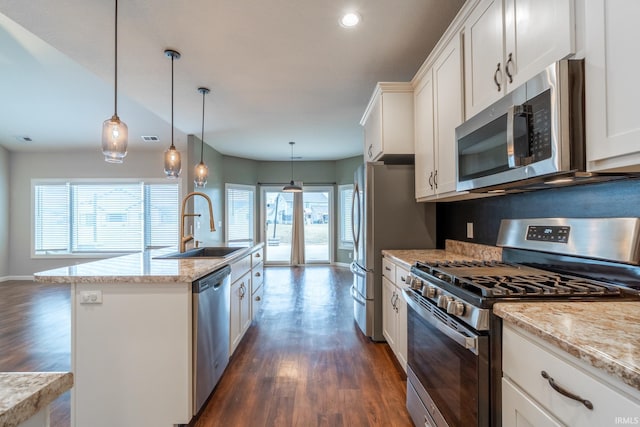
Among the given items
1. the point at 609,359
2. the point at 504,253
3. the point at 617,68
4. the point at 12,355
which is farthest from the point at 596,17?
the point at 12,355

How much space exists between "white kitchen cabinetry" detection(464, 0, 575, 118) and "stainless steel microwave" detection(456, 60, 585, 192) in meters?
0.08

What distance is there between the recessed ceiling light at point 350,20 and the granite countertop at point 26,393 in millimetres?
2348

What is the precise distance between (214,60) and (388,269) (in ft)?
7.91

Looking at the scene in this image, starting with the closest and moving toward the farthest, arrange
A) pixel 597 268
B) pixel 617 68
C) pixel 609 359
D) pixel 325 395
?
pixel 609 359 → pixel 617 68 → pixel 597 268 → pixel 325 395

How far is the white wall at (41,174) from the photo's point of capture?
5.93 meters

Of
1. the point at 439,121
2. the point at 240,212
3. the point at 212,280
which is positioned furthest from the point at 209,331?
the point at 240,212

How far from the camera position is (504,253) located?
1.89 meters

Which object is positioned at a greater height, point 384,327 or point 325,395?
point 384,327

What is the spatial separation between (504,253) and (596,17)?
1.31 meters

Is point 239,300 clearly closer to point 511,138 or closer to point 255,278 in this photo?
point 255,278

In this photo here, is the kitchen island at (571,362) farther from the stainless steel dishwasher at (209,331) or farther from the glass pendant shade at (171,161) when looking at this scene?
the glass pendant shade at (171,161)

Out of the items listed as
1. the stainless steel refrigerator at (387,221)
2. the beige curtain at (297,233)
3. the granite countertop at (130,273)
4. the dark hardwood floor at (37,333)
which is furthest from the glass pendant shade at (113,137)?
the beige curtain at (297,233)

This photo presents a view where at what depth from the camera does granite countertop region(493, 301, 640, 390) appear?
0.65 meters

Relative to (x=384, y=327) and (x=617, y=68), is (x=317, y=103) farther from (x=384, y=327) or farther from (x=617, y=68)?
(x=617, y=68)
